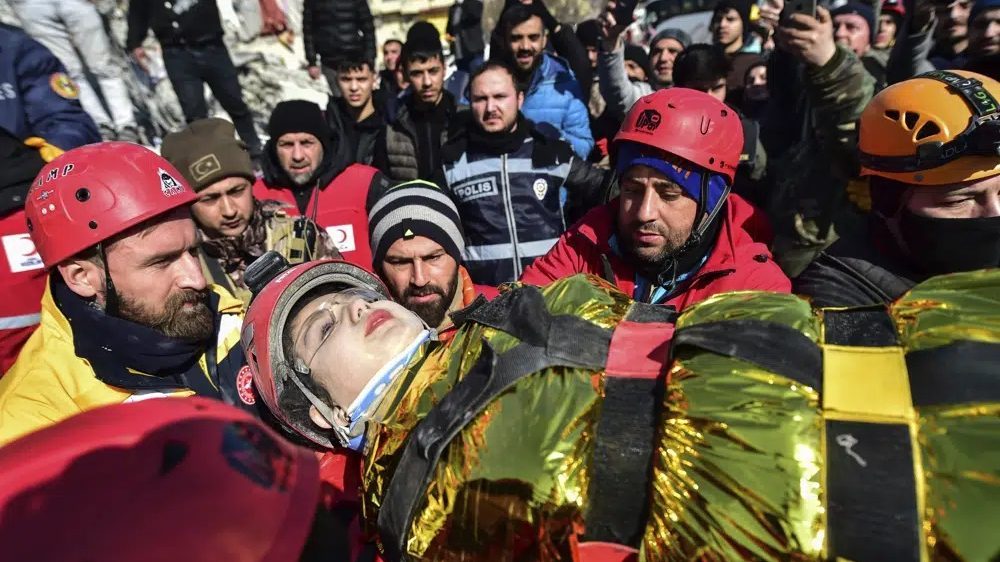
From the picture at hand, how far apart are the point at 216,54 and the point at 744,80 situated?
5955 millimetres

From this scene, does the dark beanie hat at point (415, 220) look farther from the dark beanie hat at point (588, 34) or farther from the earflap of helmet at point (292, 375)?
the dark beanie hat at point (588, 34)

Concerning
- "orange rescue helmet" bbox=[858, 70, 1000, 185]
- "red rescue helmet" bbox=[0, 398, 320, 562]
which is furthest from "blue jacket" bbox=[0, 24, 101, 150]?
"orange rescue helmet" bbox=[858, 70, 1000, 185]

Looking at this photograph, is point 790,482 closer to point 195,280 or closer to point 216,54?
point 195,280

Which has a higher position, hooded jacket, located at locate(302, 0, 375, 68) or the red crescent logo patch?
hooded jacket, located at locate(302, 0, 375, 68)

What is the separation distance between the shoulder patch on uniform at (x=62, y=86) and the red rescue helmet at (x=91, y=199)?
5.61 feet

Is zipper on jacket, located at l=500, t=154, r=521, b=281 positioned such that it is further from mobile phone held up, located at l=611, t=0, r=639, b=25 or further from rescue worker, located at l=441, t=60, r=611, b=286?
mobile phone held up, located at l=611, t=0, r=639, b=25

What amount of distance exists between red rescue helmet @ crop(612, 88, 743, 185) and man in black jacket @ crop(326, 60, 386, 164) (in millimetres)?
3345

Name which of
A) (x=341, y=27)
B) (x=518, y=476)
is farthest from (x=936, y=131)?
(x=341, y=27)

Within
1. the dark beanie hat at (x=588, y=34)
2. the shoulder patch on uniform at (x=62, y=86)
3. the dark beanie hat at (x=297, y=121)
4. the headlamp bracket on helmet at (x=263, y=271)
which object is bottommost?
the headlamp bracket on helmet at (x=263, y=271)

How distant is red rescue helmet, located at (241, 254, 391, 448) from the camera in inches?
89.8

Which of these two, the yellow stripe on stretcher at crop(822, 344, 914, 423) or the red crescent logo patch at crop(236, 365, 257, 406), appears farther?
the red crescent logo patch at crop(236, 365, 257, 406)

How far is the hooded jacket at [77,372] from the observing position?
91.4 inches

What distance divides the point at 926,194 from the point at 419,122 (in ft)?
13.7

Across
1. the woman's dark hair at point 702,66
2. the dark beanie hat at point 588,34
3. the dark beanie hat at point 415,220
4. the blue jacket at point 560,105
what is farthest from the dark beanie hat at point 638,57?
the dark beanie hat at point 415,220
